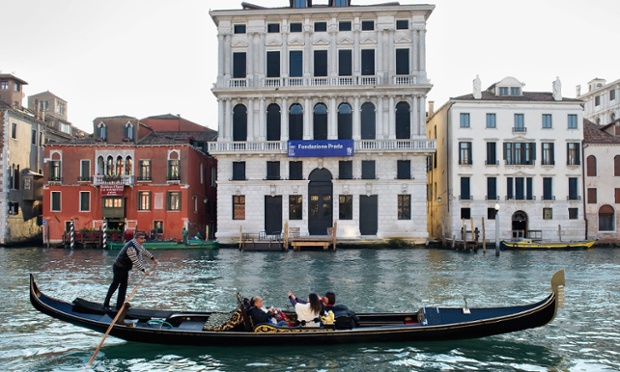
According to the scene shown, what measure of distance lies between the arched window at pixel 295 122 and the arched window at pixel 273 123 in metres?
0.74

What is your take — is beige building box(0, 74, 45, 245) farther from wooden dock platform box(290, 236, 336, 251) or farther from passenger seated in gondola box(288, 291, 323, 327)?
passenger seated in gondola box(288, 291, 323, 327)

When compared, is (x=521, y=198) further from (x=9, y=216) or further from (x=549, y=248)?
(x=9, y=216)

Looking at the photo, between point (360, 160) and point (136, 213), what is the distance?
594 inches

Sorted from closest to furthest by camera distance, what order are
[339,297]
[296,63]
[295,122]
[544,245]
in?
1. [339,297]
2. [544,245]
3. [295,122]
4. [296,63]

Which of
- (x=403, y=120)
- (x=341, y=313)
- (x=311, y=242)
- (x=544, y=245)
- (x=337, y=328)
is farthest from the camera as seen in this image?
(x=403, y=120)

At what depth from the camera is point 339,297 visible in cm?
1734

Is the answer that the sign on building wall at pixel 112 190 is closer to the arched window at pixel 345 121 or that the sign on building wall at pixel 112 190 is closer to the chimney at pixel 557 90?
the arched window at pixel 345 121

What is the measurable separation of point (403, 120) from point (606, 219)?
15.1 metres

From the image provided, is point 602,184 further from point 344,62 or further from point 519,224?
point 344,62

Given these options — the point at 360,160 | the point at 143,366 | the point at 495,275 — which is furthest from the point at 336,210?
the point at 143,366

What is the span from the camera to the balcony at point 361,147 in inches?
1586

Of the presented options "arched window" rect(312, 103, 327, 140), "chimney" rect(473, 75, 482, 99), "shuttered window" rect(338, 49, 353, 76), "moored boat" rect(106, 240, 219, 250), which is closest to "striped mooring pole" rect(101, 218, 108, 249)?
"moored boat" rect(106, 240, 219, 250)

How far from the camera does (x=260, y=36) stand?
42.0 m

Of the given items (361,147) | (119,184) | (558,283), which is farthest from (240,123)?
(558,283)
